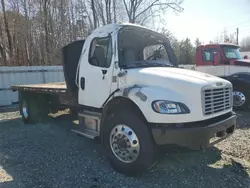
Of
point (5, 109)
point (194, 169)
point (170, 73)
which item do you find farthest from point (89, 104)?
point (5, 109)

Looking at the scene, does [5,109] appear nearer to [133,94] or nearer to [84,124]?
[84,124]

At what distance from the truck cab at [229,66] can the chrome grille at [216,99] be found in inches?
181

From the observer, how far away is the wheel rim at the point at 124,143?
3383 millimetres

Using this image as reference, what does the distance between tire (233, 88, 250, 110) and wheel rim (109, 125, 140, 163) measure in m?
5.87

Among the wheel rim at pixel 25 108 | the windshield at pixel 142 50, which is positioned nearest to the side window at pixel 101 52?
the windshield at pixel 142 50

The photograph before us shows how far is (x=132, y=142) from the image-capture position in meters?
3.39

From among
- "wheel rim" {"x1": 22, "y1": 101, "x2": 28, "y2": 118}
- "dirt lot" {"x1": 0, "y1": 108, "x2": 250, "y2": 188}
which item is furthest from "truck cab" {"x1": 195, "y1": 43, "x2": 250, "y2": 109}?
"wheel rim" {"x1": 22, "y1": 101, "x2": 28, "y2": 118}

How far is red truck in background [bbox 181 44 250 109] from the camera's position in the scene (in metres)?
7.77

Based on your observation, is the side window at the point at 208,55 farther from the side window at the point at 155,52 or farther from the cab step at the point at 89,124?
the cab step at the point at 89,124

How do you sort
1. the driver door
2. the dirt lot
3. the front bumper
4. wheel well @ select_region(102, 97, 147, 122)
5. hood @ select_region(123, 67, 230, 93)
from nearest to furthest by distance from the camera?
the front bumper → hood @ select_region(123, 67, 230, 93) → the dirt lot → wheel well @ select_region(102, 97, 147, 122) → the driver door

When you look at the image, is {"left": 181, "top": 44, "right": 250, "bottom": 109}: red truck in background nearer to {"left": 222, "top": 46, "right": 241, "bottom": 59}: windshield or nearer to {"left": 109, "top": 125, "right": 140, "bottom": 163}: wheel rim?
{"left": 222, "top": 46, "right": 241, "bottom": 59}: windshield

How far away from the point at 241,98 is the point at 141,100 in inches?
235

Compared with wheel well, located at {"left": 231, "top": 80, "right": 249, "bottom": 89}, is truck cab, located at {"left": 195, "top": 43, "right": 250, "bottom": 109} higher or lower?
higher

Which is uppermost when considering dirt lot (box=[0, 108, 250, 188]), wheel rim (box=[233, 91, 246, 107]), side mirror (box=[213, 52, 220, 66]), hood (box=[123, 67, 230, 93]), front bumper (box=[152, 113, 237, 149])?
side mirror (box=[213, 52, 220, 66])
